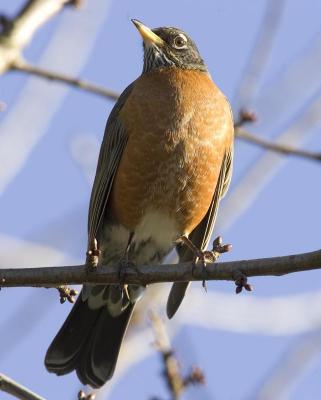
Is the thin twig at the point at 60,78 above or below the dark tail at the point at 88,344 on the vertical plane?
above

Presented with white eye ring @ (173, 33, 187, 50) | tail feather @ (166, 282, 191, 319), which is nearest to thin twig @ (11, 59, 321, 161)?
tail feather @ (166, 282, 191, 319)

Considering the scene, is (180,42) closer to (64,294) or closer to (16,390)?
(64,294)

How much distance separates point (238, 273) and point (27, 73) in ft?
5.29

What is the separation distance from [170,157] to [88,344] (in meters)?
1.72

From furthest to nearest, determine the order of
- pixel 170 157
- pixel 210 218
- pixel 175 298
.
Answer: pixel 210 218 < pixel 170 157 < pixel 175 298

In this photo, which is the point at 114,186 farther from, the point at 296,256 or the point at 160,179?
the point at 296,256

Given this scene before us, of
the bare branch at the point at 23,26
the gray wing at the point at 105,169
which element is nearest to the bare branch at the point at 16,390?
the bare branch at the point at 23,26

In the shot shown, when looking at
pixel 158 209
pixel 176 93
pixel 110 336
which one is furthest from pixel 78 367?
pixel 176 93

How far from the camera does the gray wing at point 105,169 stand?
5971 millimetres

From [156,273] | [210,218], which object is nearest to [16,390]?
[156,273]

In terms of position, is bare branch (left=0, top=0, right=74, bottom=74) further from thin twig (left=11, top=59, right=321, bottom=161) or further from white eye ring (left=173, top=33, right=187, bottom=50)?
white eye ring (left=173, top=33, right=187, bottom=50)

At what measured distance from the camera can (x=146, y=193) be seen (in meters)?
5.95

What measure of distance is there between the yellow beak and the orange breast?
2.36 ft

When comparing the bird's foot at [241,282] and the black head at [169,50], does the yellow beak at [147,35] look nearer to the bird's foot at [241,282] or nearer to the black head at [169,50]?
the black head at [169,50]
